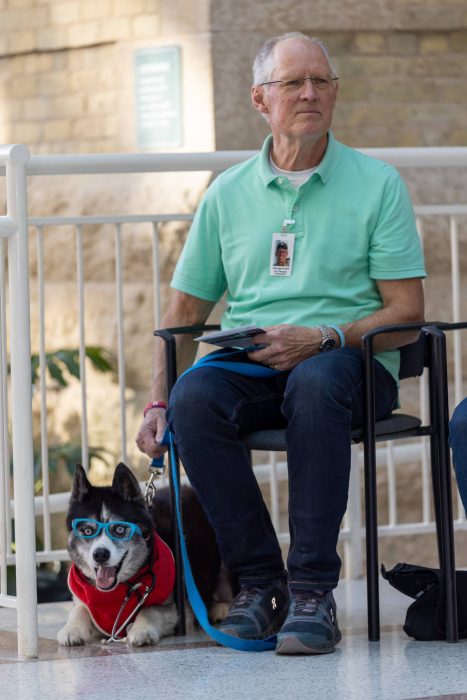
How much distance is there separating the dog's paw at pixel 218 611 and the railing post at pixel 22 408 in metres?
0.52

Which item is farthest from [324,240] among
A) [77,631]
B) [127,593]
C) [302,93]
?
[77,631]

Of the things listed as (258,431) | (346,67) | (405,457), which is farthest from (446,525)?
(346,67)

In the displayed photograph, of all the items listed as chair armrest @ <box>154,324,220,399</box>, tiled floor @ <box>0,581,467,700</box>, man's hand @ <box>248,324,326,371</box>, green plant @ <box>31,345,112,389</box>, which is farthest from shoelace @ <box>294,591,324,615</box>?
green plant @ <box>31,345,112,389</box>

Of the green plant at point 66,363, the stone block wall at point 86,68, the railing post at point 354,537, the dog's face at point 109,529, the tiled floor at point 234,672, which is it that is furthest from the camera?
the stone block wall at point 86,68

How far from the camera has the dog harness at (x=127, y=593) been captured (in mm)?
3018

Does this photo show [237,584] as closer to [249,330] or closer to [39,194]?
[249,330]

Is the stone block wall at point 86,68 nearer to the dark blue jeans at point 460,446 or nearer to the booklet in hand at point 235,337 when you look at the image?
the booklet in hand at point 235,337

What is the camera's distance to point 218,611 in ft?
10.4

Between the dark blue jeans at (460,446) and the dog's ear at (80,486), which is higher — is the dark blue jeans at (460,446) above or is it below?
above

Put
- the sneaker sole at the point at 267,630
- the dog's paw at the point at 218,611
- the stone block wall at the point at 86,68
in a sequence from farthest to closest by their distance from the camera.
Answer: the stone block wall at the point at 86,68
the dog's paw at the point at 218,611
the sneaker sole at the point at 267,630

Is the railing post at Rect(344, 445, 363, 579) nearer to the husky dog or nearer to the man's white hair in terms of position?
the husky dog

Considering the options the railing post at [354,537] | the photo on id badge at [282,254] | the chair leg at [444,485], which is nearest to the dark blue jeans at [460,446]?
the chair leg at [444,485]

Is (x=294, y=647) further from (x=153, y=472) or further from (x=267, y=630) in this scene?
(x=153, y=472)

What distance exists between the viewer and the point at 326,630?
2732 mm
